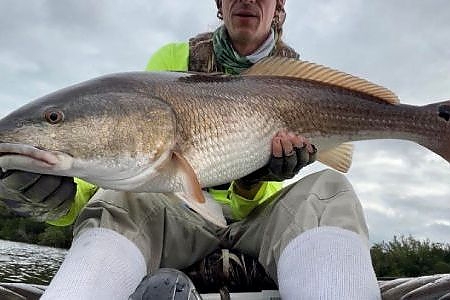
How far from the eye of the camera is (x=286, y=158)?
3619 millimetres

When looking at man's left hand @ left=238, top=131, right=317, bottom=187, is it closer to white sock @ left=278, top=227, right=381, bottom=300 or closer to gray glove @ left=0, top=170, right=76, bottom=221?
white sock @ left=278, top=227, right=381, bottom=300

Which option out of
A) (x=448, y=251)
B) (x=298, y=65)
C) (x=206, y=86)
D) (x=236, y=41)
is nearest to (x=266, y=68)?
(x=298, y=65)

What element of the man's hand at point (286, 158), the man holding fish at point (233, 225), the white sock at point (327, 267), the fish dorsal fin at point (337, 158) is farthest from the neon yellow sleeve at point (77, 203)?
the fish dorsal fin at point (337, 158)

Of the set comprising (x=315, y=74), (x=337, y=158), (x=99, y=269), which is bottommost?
(x=99, y=269)

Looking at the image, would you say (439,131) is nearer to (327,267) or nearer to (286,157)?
(286,157)

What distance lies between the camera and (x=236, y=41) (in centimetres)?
469

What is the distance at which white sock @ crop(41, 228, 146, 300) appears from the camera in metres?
3.03

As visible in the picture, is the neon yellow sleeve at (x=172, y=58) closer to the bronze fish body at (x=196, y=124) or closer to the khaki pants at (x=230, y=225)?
the bronze fish body at (x=196, y=124)

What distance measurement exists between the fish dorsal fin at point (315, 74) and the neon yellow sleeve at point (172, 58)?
0.86m

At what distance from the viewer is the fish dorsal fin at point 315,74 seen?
396 cm

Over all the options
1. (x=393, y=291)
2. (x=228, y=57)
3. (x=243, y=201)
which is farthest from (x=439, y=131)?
(x=228, y=57)

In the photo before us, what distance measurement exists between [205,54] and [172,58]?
25 cm

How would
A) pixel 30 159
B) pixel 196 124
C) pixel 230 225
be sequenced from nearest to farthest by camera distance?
1. pixel 30 159
2. pixel 196 124
3. pixel 230 225

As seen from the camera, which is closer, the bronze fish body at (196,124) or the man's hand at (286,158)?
the bronze fish body at (196,124)
